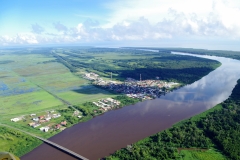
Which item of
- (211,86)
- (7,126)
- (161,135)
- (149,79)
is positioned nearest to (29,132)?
(7,126)

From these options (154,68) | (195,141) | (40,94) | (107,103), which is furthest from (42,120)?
(154,68)

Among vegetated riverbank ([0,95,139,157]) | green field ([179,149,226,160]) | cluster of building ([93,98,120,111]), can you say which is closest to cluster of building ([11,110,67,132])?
vegetated riverbank ([0,95,139,157])

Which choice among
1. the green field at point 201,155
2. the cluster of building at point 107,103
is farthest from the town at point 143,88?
the green field at point 201,155

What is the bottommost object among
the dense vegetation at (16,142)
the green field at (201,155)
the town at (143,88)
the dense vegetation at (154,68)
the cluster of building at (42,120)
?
the dense vegetation at (16,142)

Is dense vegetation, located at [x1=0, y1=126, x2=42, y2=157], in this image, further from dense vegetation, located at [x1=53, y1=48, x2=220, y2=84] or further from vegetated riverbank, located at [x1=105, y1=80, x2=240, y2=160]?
dense vegetation, located at [x1=53, y1=48, x2=220, y2=84]

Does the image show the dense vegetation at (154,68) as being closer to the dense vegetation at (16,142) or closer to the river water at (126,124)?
the river water at (126,124)

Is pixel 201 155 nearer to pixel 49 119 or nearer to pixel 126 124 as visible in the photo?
pixel 126 124

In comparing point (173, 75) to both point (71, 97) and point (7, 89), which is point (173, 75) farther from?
point (7, 89)
